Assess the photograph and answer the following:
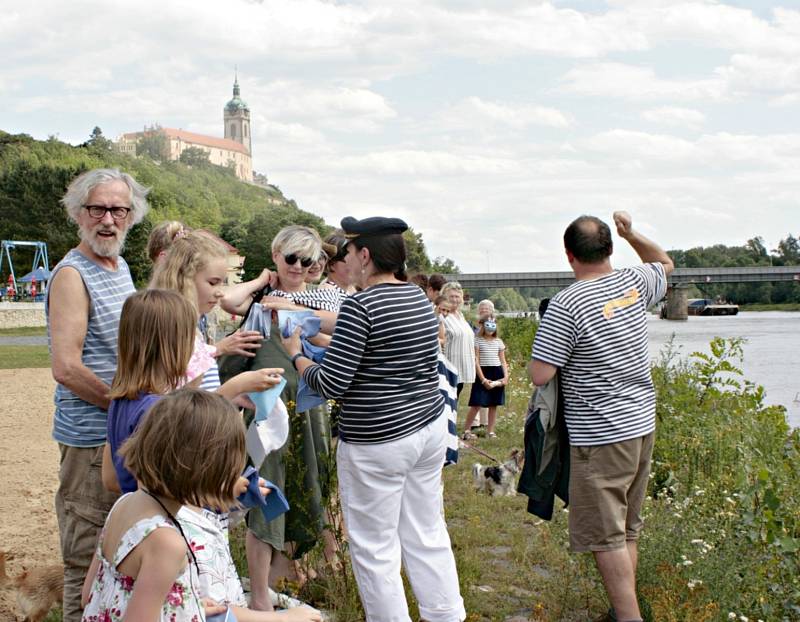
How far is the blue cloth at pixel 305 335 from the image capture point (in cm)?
400

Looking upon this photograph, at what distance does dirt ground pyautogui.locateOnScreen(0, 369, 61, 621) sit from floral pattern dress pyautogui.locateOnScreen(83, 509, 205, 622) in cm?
275

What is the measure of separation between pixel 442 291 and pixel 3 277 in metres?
54.2

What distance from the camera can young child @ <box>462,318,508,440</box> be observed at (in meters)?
10.6

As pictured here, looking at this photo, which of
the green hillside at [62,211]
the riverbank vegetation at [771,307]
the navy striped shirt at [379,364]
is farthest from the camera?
the riverbank vegetation at [771,307]

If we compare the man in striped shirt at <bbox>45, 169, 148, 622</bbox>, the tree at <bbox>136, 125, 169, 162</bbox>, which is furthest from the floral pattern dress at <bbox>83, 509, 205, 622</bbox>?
the tree at <bbox>136, 125, 169, 162</bbox>

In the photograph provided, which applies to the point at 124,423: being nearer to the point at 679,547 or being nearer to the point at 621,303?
the point at 621,303

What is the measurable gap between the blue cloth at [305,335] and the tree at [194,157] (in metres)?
176

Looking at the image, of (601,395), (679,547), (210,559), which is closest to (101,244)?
(210,559)

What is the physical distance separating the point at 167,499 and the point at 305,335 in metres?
1.87

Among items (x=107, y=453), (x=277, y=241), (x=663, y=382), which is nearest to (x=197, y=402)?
(x=107, y=453)

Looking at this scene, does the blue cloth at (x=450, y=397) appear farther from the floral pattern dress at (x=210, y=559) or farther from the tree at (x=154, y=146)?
the tree at (x=154, y=146)

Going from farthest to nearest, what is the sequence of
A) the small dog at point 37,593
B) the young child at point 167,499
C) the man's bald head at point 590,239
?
the small dog at point 37,593 → the man's bald head at point 590,239 → the young child at point 167,499

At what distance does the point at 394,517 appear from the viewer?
3893 mm

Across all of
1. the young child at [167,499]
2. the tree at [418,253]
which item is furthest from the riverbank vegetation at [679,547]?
the tree at [418,253]
